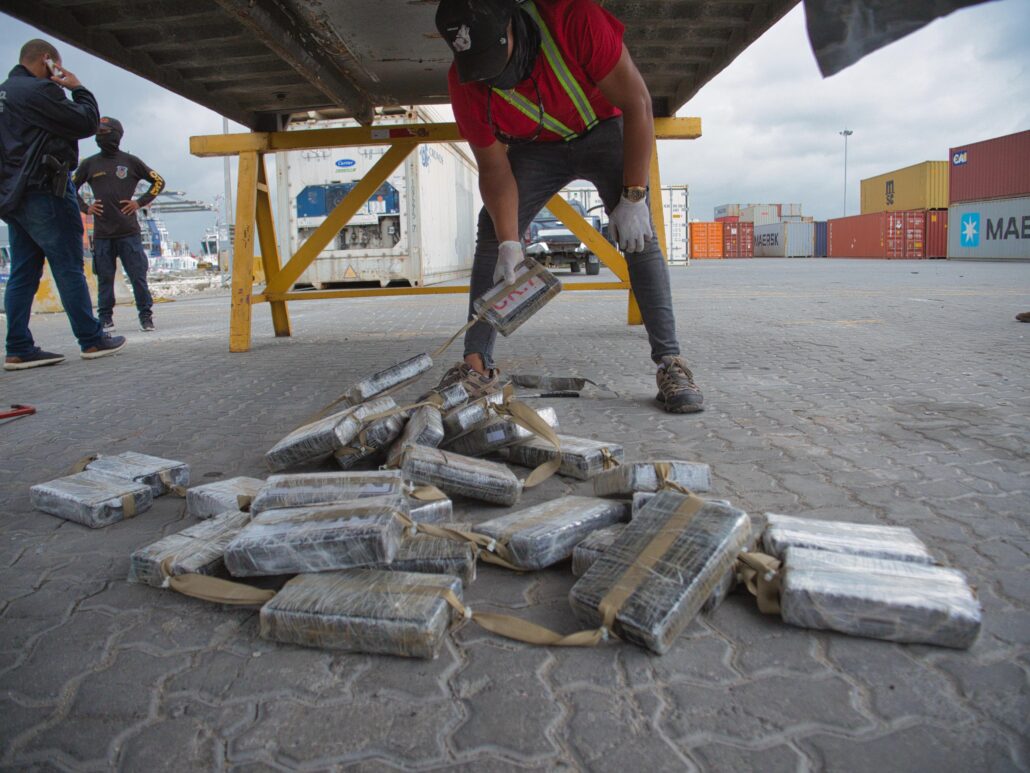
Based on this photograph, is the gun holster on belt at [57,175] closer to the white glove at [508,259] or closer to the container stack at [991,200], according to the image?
the white glove at [508,259]

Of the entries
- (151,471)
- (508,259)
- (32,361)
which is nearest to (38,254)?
(32,361)

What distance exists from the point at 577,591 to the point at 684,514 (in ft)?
1.13

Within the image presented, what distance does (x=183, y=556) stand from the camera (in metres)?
1.85

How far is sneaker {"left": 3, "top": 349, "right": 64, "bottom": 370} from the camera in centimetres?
582

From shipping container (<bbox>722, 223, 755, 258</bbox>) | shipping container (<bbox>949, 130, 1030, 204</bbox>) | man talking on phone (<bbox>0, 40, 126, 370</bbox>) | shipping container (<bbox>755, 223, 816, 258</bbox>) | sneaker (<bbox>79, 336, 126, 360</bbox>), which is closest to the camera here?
man talking on phone (<bbox>0, 40, 126, 370</bbox>)

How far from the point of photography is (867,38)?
59.2 inches

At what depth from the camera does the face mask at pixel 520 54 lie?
280 centimetres

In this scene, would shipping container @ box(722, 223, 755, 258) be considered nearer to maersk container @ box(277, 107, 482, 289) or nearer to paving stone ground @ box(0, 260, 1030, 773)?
maersk container @ box(277, 107, 482, 289)

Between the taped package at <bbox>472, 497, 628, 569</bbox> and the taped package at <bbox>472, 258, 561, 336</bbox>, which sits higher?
the taped package at <bbox>472, 258, 561, 336</bbox>

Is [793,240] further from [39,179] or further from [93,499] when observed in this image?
[93,499]

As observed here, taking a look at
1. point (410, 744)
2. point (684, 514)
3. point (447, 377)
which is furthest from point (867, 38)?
point (447, 377)

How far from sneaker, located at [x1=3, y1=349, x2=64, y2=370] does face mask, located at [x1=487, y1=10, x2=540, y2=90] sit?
16.2 ft

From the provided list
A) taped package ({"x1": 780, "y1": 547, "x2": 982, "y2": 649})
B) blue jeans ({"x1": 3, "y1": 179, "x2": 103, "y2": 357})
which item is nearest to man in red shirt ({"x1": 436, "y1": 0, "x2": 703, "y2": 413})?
taped package ({"x1": 780, "y1": 547, "x2": 982, "y2": 649})

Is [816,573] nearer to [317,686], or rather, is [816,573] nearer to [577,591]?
[577,591]
